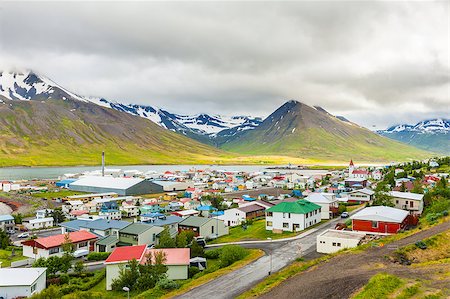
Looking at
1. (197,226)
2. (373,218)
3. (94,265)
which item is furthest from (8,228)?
(373,218)

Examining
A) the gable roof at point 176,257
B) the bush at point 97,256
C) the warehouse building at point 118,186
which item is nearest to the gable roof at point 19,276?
the gable roof at point 176,257

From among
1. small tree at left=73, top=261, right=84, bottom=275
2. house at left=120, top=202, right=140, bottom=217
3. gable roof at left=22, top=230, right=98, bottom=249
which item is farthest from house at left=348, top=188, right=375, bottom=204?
small tree at left=73, top=261, right=84, bottom=275

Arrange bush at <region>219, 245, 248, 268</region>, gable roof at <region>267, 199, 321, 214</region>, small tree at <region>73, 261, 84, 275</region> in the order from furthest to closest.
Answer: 1. gable roof at <region>267, 199, 321, 214</region>
2. small tree at <region>73, 261, 84, 275</region>
3. bush at <region>219, 245, 248, 268</region>

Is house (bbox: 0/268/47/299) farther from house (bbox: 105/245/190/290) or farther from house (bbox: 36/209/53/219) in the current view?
house (bbox: 36/209/53/219)

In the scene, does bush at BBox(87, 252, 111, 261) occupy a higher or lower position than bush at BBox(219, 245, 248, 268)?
lower

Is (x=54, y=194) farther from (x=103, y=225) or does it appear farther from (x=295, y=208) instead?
(x=295, y=208)

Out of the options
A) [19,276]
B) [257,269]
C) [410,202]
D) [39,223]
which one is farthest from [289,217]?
[39,223]

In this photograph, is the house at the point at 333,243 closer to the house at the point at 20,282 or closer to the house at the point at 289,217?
the house at the point at 289,217

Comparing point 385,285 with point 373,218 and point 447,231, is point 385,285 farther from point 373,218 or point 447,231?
point 373,218
